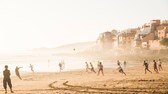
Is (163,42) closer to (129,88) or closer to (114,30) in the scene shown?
(129,88)

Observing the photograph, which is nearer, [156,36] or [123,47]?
[156,36]

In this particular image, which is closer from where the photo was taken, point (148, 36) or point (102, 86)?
point (102, 86)

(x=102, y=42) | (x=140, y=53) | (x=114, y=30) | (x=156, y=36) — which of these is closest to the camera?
(x=140, y=53)

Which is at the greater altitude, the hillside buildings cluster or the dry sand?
the hillside buildings cluster

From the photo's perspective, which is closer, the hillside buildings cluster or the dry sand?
the dry sand


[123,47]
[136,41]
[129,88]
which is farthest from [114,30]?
[129,88]

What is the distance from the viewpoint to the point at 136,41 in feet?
351

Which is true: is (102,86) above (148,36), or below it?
below

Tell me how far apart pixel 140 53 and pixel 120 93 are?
272 feet

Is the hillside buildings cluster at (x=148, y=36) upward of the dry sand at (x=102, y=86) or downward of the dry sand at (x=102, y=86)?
upward

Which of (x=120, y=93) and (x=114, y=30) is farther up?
(x=114, y=30)

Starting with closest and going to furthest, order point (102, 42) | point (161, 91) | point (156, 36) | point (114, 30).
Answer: point (161, 91), point (156, 36), point (102, 42), point (114, 30)

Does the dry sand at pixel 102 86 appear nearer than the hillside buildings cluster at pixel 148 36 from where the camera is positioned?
Yes

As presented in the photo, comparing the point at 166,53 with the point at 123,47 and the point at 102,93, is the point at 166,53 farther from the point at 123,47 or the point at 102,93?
the point at 102,93
